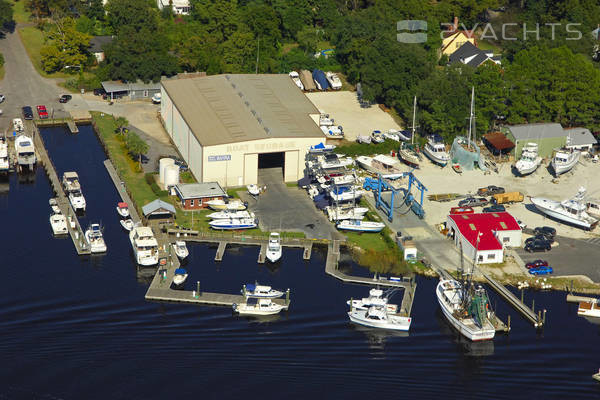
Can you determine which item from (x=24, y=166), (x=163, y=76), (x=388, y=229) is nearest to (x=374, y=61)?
(x=163, y=76)

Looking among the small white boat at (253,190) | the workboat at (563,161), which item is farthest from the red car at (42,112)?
the workboat at (563,161)

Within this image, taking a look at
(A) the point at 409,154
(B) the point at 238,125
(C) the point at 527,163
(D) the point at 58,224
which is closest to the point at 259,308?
A: (D) the point at 58,224

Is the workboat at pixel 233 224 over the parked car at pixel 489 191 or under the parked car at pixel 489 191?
under

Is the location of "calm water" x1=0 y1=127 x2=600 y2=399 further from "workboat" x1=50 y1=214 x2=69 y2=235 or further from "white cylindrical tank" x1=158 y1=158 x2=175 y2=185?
"white cylindrical tank" x1=158 y1=158 x2=175 y2=185

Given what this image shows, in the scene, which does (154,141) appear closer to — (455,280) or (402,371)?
(455,280)

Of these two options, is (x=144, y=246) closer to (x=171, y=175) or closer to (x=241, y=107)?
(x=171, y=175)

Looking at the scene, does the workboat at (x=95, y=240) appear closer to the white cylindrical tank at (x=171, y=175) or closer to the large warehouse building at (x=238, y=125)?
the white cylindrical tank at (x=171, y=175)
